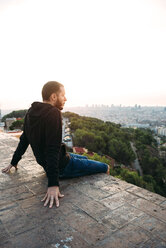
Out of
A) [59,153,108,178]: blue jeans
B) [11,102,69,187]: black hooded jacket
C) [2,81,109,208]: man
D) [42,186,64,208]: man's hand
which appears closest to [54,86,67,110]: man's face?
[2,81,109,208]: man

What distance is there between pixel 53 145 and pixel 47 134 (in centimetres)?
13

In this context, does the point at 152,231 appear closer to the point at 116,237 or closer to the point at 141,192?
the point at 116,237

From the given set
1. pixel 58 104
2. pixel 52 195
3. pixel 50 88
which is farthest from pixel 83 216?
pixel 50 88

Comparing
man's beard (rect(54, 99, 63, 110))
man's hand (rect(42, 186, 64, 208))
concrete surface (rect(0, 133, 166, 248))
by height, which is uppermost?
man's beard (rect(54, 99, 63, 110))

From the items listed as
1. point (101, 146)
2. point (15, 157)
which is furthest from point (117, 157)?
point (15, 157)

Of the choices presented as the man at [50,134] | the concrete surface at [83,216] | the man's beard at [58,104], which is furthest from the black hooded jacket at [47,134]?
the concrete surface at [83,216]

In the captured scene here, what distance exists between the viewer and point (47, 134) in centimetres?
191

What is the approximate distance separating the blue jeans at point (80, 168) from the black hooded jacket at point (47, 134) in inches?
13.4

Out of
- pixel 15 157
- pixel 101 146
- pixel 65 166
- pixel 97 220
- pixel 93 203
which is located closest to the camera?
pixel 97 220

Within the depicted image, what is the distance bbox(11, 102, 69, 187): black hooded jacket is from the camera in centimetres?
182

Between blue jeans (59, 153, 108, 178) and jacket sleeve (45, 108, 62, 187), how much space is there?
460mm

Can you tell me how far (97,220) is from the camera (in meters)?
1.56

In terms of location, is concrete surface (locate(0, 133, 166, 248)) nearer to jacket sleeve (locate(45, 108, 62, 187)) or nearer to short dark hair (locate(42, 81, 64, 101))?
jacket sleeve (locate(45, 108, 62, 187))

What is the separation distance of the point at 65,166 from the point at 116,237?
3.44 ft
